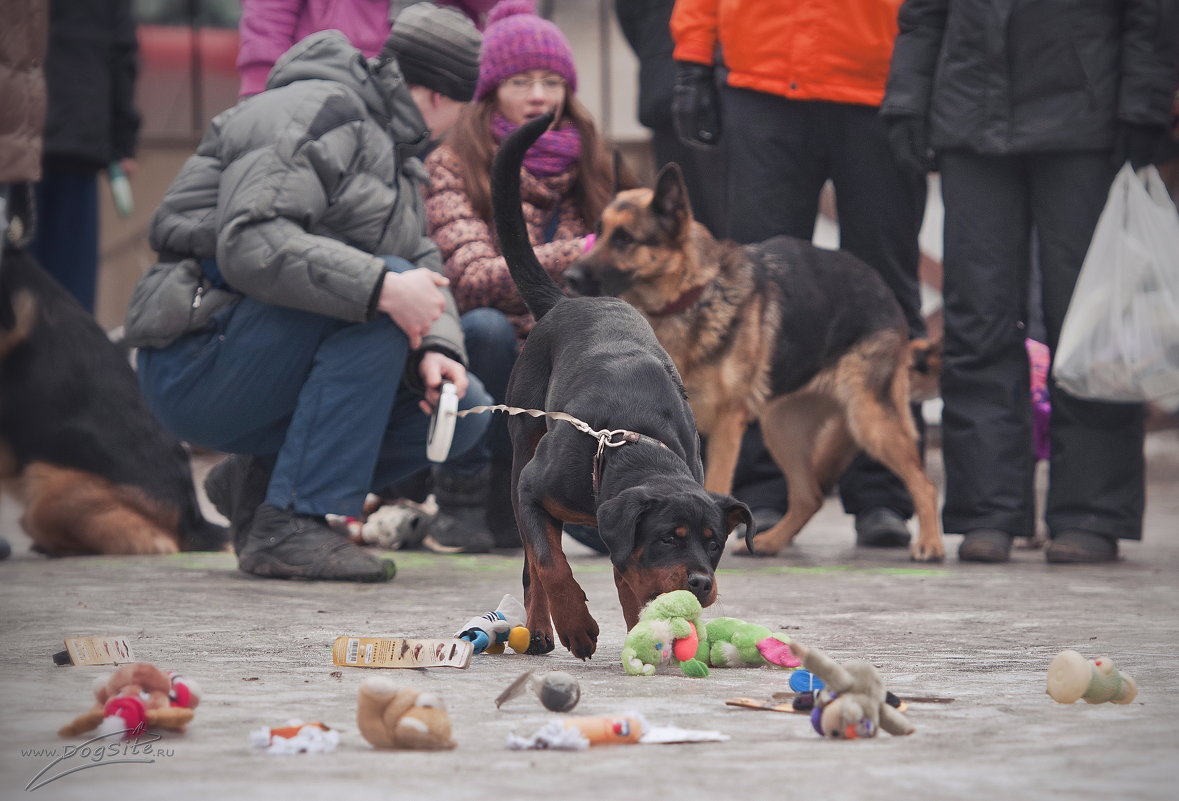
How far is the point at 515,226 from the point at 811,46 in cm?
203

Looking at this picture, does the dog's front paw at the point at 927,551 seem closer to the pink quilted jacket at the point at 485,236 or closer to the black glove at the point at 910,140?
the black glove at the point at 910,140

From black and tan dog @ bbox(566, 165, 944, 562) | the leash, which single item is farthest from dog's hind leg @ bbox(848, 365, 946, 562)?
the leash

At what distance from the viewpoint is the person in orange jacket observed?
17.2 ft

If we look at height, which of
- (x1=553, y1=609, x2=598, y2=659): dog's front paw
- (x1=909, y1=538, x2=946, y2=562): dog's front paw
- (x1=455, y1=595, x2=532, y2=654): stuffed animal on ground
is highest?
(x1=553, y1=609, x2=598, y2=659): dog's front paw

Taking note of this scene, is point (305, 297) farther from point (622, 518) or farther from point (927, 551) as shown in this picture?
point (927, 551)

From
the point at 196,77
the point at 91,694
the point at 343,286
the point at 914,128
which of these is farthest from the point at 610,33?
the point at 91,694

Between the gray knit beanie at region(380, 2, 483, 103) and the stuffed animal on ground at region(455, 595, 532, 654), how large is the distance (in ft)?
6.36

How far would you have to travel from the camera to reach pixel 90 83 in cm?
619

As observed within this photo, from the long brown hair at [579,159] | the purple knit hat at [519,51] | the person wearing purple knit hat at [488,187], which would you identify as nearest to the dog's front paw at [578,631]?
the person wearing purple knit hat at [488,187]

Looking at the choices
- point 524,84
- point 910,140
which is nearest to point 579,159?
point 524,84

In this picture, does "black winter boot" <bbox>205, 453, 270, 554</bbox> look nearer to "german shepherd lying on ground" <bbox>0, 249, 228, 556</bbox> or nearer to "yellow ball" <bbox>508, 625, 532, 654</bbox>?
"german shepherd lying on ground" <bbox>0, 249, 228, 556</bbox>

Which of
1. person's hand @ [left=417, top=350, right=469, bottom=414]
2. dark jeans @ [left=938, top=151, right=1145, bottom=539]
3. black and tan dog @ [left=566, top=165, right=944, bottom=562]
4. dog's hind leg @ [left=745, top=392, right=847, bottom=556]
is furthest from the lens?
dog's hind leg @ [left=745, top=392, right=847, bottom=556]

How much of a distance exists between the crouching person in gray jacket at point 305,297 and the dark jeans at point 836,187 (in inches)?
53.7

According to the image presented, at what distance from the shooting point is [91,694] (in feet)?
7.57
